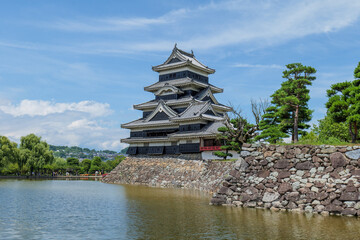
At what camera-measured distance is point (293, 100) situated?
25.2 m

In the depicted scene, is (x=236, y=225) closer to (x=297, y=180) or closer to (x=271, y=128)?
(x=297, y=180)

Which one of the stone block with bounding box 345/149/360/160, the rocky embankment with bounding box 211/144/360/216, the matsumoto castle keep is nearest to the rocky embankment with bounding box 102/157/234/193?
the matsumoto castle keep

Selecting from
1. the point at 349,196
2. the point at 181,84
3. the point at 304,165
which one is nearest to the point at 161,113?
the point at 181,84

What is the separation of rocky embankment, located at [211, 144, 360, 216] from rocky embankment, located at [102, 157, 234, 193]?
9888mm

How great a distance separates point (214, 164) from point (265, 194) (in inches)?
658

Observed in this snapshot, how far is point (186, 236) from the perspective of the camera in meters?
10.4

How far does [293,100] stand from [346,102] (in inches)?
192

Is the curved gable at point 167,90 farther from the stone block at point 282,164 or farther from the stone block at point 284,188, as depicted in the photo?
the stone block at point 284,188

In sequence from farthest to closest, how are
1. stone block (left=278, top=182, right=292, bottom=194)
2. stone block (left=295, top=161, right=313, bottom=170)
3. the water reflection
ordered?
1. stone block (left=295, top=161, right=313, bottom=170)
2. stone block (left=278, top=182, right=292, bottom=194)
3. the water reflection

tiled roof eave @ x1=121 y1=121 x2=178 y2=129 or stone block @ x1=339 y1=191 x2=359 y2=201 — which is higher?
tiled roof eave @ x1=121 y1=121 x2=178 y2=129

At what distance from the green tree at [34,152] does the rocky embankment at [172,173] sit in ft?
54.3

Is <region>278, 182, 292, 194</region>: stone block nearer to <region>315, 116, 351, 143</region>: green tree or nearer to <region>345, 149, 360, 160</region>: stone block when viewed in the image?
<region>345, 149, 360, 160</region>: stone block

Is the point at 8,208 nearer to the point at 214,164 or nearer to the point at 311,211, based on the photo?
the point at 311,211

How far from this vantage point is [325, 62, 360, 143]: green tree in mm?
20188
